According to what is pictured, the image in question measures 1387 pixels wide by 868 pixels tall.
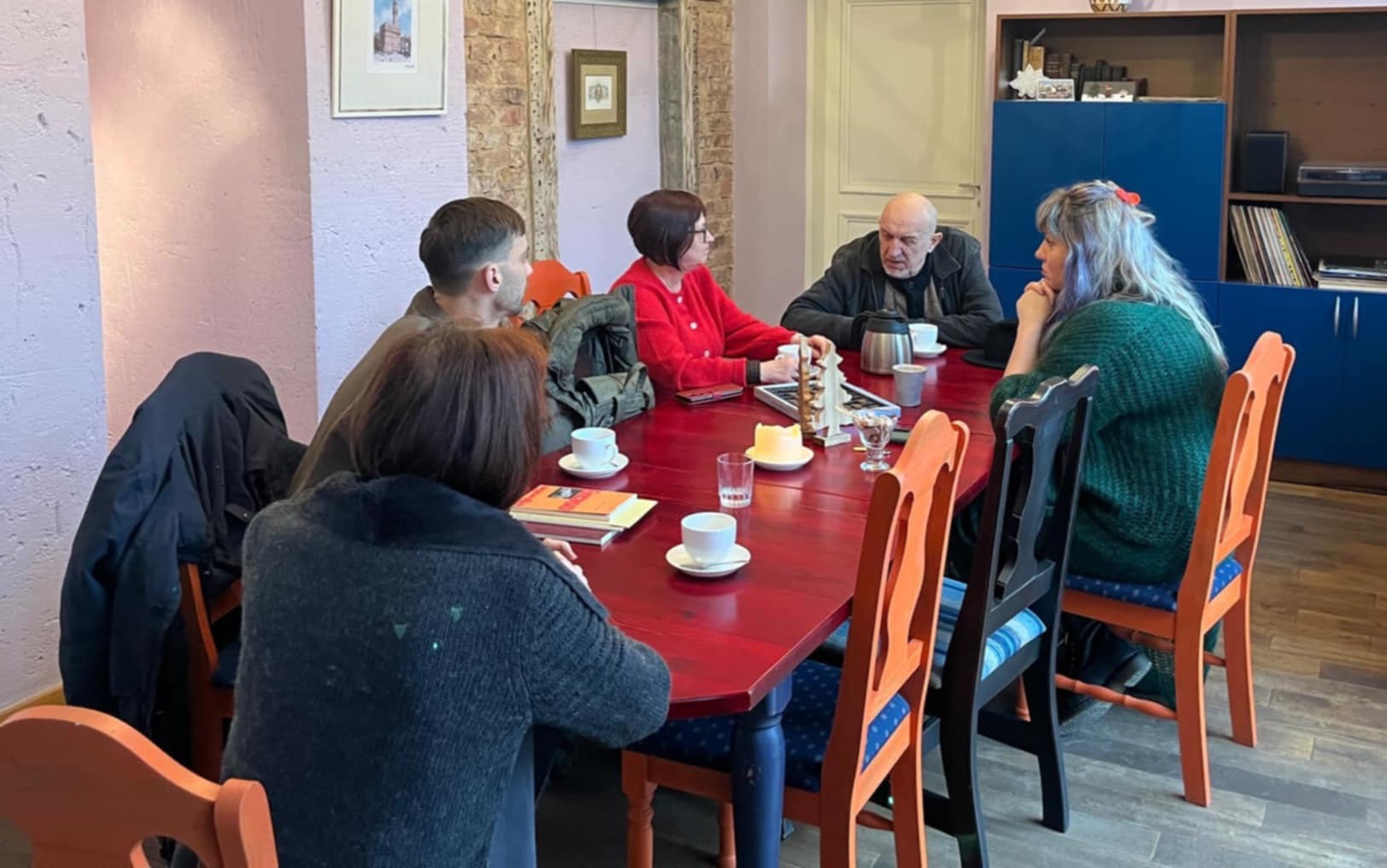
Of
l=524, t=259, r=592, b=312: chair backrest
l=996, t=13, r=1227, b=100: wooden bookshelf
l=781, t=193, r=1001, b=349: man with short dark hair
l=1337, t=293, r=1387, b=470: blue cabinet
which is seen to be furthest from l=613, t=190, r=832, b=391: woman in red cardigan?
l=1337, t=293, r=1387, b=470: blue cabinet

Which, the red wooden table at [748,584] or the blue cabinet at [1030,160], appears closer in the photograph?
the red wooden table at [748,584]

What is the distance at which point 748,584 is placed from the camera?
2148 mm

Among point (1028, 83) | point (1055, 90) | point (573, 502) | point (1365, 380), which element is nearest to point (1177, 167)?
point (1055, 90)

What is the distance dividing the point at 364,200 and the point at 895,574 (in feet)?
8.14

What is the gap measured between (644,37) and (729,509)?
3.84 meters

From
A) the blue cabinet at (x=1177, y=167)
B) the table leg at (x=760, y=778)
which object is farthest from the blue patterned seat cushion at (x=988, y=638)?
the blue cabinet at (x=1177, y=167)

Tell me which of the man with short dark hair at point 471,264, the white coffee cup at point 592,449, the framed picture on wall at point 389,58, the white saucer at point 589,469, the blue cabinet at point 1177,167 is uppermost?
the framed picture on wall at point 389,58

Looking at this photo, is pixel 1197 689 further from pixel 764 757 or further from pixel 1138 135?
pixel 1138 135

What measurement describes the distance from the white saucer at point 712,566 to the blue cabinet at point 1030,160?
3551 millimetres

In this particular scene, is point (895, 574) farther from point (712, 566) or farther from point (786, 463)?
point (786, 463)

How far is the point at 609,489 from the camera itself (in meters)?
2.62

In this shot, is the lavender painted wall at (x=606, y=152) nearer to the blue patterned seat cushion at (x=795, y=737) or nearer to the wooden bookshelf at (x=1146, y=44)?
the wooden bookshelf at (x=1146, y=44)

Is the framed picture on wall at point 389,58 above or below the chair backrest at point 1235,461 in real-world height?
above

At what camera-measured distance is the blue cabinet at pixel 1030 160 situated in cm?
543
